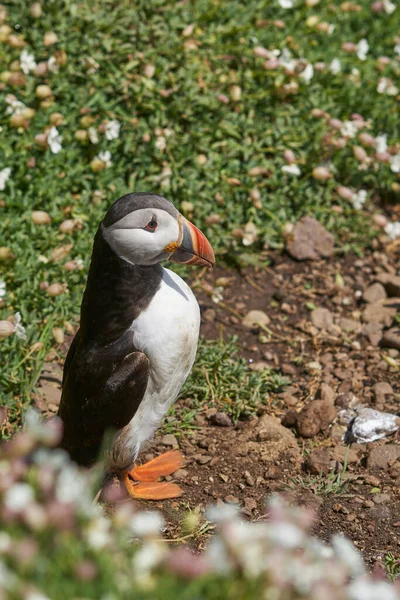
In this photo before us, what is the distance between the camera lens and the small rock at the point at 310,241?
19.2 ft

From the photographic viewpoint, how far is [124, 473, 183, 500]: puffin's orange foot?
13.6 feet

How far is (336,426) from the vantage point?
15.2 feet

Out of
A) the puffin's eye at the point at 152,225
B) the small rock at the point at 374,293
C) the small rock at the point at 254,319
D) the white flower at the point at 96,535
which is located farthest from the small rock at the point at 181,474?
the white flower at the point at 96,535

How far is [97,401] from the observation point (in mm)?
3775

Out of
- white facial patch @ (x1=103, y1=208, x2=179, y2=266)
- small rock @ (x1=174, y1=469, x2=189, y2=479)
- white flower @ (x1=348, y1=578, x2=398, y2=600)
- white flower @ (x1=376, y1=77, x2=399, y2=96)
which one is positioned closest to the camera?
white flower @ (x1=348, y1=578, x2=398, y2=600)

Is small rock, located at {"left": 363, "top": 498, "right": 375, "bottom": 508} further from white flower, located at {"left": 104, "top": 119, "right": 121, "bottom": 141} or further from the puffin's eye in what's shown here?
white flower, located at {"left": 104, "top": 119, "right": 121, "bottom": 141}

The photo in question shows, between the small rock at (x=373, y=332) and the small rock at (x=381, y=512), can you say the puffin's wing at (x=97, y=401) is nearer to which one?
the small rock at (x=381, y=512)

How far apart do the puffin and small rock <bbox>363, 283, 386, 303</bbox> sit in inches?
79.5

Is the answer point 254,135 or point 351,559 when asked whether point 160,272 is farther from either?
point 254,135

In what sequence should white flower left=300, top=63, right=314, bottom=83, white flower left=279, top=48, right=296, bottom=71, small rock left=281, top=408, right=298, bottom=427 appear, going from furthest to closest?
white flower left=300, top=63, right=314, bottom=83 < white flower left=279, top=48, right=296, bottom=71 < small rock left=281, top=408, right=298, bottom=427

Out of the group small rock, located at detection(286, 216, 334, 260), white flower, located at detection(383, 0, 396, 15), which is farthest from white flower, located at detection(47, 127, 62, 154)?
white flower, located at detection(383, 0, 396, 15)

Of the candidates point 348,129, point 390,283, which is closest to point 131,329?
Result: point 390,283

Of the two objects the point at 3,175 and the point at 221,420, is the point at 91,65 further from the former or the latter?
the point at 221,420

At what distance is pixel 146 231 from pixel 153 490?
1347 millimetres
